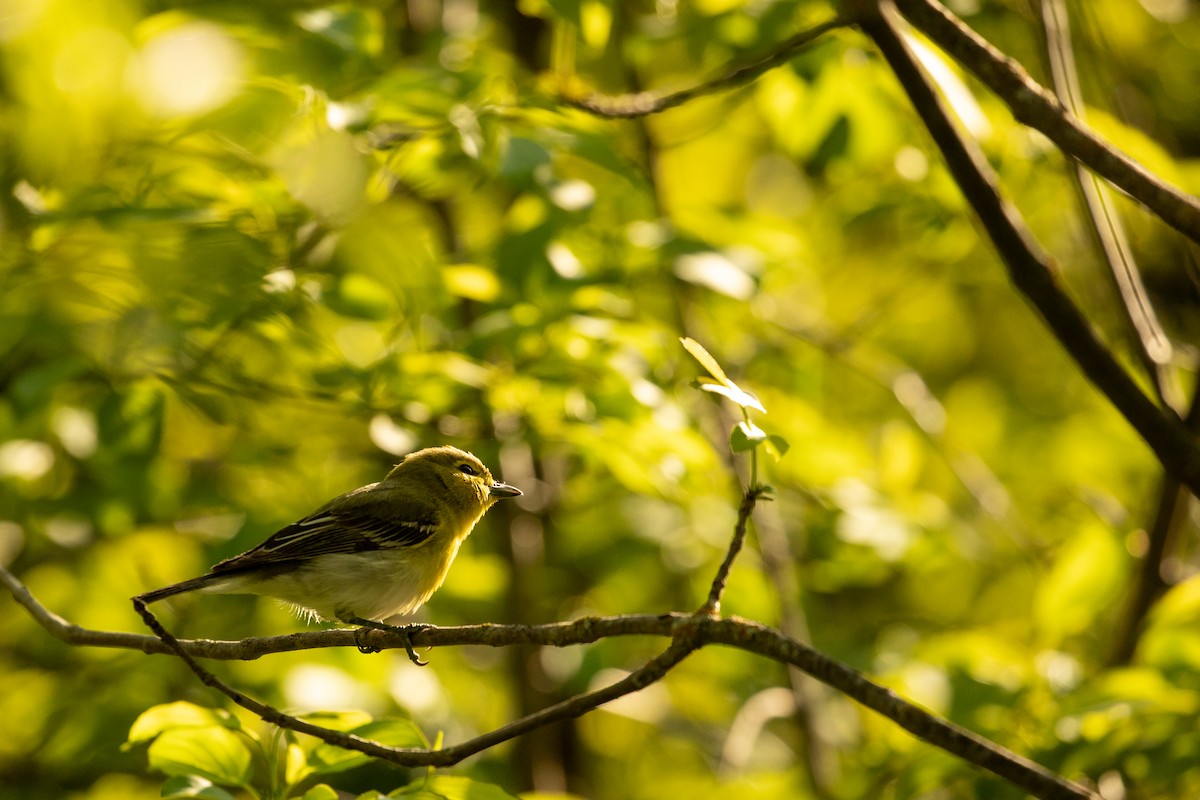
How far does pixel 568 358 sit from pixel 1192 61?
6.42 metres

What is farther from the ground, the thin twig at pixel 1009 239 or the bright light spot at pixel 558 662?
the thin twig at pixel 1009 239

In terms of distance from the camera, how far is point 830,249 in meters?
8.73

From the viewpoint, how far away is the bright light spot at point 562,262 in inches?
170

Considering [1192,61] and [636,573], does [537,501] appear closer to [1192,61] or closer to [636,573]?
[636,573]

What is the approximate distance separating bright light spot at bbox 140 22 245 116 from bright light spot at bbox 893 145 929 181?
377 centimetres

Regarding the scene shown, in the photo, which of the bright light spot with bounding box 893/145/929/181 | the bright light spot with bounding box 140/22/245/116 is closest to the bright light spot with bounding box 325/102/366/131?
the bright light spot with bounding box 140/22/245/116

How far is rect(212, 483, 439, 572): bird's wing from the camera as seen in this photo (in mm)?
4293

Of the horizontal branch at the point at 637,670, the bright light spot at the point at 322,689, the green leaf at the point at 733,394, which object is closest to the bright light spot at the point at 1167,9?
the bright light spot at the point at 322,689

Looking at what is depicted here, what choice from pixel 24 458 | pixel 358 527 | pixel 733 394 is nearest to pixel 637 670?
pixel 733 394

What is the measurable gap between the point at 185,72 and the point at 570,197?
7.21ft

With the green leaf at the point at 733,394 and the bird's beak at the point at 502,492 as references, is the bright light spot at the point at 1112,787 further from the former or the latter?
the green leaf at the point at 733,394

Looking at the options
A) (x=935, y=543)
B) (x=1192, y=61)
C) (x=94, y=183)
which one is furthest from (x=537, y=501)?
(x=1192, y=61)

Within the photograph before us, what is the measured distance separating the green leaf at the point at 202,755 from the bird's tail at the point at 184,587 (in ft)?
2.48

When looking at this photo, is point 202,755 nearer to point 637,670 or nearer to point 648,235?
point 637,670
